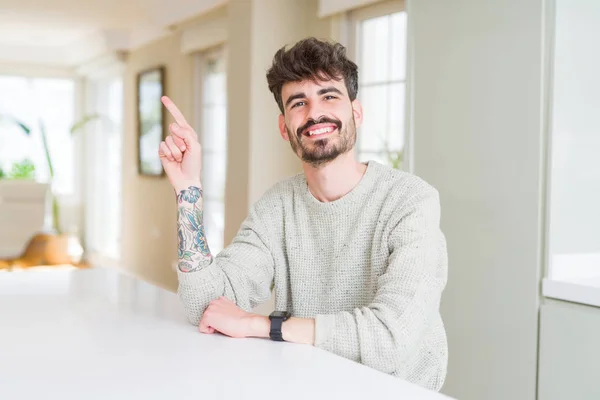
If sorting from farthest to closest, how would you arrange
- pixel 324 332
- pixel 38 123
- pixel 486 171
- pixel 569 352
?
1. pixel 38 123
2. pixel 486 171
3. pixel 569 352
4. pixel 324 332

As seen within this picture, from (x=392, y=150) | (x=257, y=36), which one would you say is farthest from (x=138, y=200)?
(x=392, y=150)

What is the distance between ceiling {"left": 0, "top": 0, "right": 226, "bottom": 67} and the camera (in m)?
5.94

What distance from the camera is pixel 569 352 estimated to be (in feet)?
7.45

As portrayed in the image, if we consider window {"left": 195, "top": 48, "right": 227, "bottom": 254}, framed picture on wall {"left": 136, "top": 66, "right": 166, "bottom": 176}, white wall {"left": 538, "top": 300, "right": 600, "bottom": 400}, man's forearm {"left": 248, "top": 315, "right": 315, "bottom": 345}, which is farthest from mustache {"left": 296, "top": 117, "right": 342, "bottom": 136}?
framed picture on wall {"left": 136, "top": 66, "right": 166, "bottom": 176}

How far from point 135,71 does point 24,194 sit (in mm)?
1714

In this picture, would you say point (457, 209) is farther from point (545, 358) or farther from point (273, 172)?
point (273, 172)

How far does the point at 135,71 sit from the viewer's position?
291 inches

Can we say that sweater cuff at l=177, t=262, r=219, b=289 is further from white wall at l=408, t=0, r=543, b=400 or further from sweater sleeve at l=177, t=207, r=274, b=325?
white wall at l=408, t=0, r=543, b=400

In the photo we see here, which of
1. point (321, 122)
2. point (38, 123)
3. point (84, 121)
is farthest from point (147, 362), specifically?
point (38, 123)

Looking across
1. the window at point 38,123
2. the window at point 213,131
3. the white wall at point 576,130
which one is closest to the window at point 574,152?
the white wall at point 576,130

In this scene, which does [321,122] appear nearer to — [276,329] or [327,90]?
[327,90]

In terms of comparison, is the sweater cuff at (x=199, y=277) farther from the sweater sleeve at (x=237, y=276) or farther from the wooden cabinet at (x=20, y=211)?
the wooden cabinet at (x=20, y=211)

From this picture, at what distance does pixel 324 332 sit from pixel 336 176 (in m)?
0.48

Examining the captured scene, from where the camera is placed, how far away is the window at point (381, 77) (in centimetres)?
363
